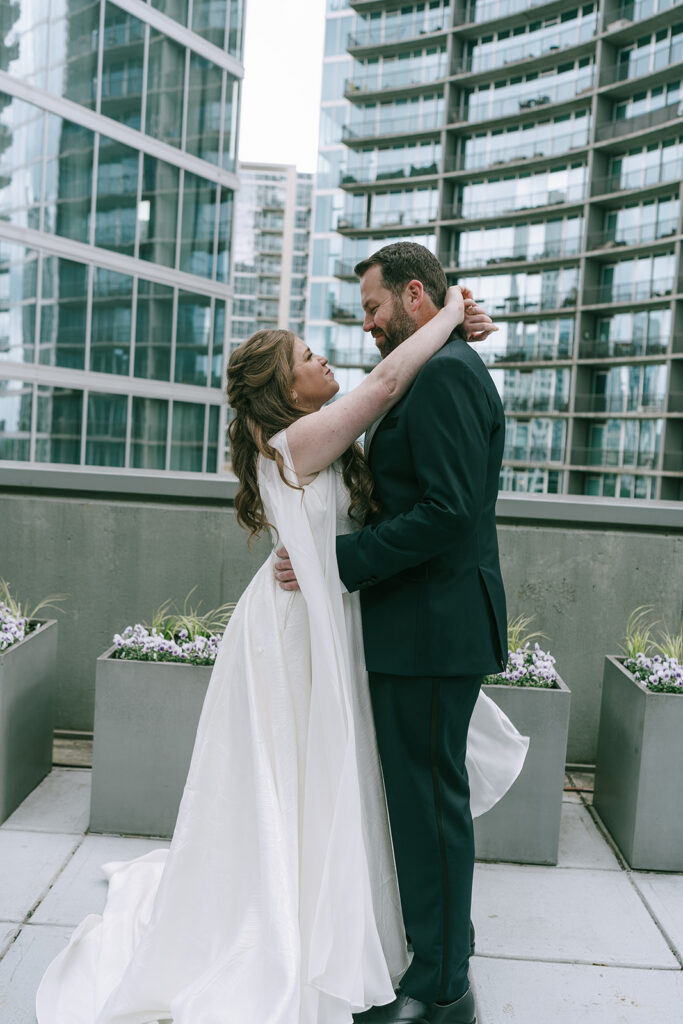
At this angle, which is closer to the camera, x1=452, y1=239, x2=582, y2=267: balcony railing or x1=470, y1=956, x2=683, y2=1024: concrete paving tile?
x1=470, y1=956, x2=683, y2=1024: concrete paving tile

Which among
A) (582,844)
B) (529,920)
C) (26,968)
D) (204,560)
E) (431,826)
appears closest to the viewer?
(431,826)

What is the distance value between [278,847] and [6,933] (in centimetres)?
94

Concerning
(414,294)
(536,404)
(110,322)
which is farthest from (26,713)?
(536,404)

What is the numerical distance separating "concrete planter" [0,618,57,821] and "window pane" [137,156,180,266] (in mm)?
7688

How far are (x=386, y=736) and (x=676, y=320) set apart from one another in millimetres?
40593

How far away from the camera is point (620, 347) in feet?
137

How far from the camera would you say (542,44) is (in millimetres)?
42594

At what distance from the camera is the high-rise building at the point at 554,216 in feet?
124

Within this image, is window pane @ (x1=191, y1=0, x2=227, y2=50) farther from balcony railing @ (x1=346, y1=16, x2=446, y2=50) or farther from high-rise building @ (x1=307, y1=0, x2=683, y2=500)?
high-rise building @ (x1=307, y1=0, x2=683, y2=500)

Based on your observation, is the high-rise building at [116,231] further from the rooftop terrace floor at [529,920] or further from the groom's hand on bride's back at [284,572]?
the groom's hand on bride's back at [284,572]

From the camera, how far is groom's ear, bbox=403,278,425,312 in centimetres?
201

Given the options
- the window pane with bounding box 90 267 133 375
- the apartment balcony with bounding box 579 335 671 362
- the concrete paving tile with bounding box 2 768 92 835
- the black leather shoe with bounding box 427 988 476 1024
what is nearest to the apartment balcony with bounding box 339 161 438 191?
the apartment balcony with bounding box 579 335 671 362

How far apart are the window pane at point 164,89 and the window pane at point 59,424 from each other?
3.14 m

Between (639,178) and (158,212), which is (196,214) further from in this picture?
(639,178)
